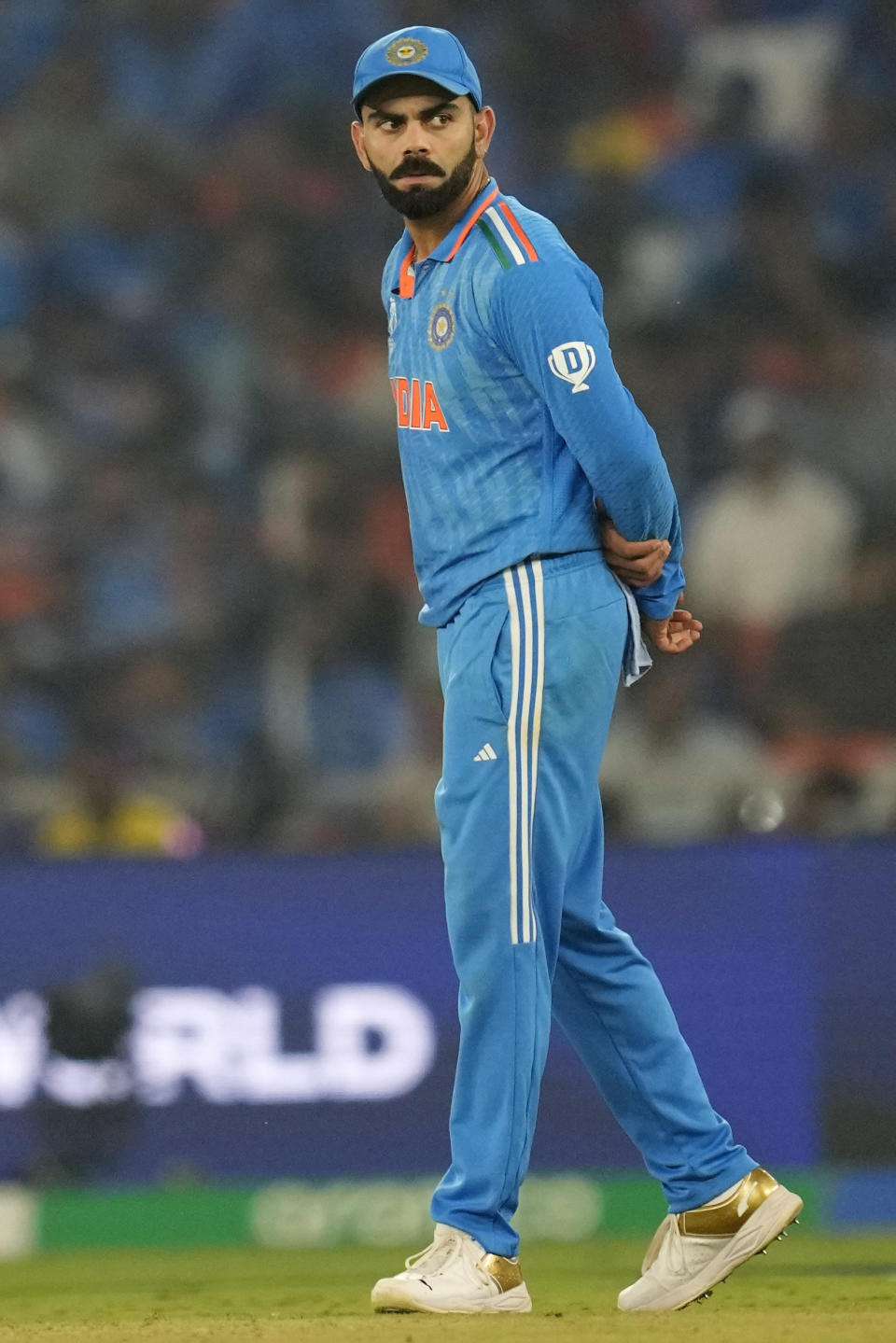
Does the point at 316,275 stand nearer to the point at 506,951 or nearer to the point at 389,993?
the point at 389,993

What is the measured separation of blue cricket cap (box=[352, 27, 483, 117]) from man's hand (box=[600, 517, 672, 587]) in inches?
34.6

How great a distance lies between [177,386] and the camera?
1032 centimetres

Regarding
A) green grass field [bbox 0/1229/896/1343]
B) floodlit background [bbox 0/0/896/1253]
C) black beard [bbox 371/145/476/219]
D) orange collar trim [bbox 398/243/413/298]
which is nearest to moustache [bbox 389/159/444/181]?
black beard [bbox 371/145/476/219]

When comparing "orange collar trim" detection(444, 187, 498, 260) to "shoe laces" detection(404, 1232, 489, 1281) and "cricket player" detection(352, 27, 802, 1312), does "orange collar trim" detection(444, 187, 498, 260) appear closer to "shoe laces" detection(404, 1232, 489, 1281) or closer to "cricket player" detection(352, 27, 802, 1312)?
"cricket player" detection(352, 27, 802, 1312)

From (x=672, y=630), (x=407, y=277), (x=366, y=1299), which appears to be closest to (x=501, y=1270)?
(x=672, y=630)

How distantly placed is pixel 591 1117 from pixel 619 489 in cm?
383

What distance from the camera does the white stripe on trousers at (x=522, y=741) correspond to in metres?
4.03

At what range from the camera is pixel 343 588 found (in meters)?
9.62

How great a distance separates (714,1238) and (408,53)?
7.78ft

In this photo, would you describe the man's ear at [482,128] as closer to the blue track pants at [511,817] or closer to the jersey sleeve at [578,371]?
the jersey sleeve at [578,371]

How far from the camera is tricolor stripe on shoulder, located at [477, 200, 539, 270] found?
3.98 m

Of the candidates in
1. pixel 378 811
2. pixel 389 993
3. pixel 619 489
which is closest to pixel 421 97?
pixel 619 489

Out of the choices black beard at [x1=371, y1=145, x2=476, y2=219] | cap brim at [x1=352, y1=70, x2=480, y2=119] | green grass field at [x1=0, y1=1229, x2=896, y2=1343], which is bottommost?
green grass field at [x1=0, y1=1229, x2=896, y2=1343]

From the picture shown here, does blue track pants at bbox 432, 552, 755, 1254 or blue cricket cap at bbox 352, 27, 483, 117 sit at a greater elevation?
A: blue cricket cap at bbox 352, 27, 483, 117
